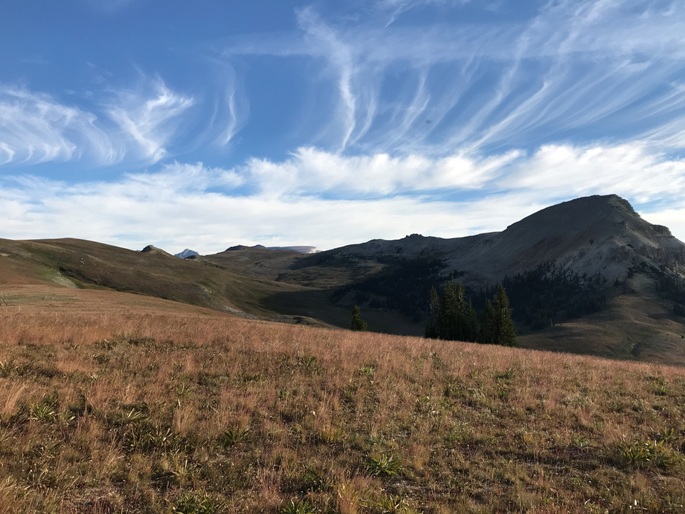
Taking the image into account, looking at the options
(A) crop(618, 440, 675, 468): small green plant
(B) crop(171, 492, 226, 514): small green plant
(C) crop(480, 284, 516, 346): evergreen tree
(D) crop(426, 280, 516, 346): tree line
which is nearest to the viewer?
(B) crop(171, 492, 226, 514): small green plant

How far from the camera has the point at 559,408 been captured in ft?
38.9

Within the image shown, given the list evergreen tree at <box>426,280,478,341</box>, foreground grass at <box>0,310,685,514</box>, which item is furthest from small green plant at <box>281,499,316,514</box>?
evergreen tree at <box>426,280,478,341</box>

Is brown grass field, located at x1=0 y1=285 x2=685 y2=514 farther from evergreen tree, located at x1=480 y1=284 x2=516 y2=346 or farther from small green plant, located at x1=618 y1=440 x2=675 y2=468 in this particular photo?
evergreen tree, located at x1=480 y1=284 x2=516 y2=346

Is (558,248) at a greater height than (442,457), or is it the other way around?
(558,248)

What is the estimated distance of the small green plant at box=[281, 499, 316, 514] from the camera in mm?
6392

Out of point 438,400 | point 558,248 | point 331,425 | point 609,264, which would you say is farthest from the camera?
point 558,248

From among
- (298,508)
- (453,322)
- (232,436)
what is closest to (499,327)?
(453,322)

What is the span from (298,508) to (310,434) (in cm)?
281

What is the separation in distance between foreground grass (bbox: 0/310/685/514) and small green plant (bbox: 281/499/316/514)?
1.3 inches

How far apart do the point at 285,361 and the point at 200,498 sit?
7.84 m

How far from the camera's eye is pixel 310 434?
925 centimetres

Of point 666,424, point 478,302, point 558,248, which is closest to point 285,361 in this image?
point 666,424

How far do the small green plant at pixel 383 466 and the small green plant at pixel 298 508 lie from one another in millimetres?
1666

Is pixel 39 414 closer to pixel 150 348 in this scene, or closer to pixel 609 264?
pixel 150 348
